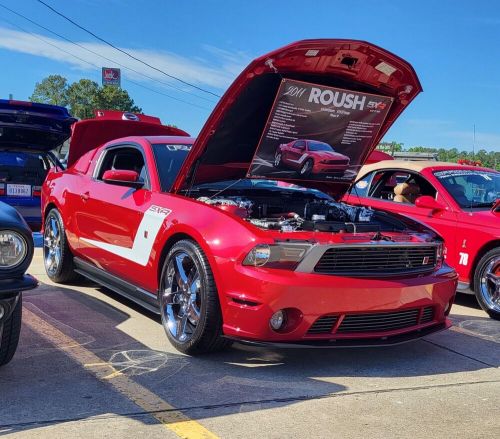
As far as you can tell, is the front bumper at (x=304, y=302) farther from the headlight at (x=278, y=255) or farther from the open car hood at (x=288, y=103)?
the open car hood at (x=288, y=103)

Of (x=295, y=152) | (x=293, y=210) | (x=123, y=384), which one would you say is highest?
(x=295, y=152)

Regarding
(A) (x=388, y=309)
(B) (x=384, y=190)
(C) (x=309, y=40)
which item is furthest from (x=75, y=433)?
(B) (x=384, y=190)

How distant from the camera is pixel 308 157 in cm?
537

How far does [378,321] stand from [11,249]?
2404 millimetres

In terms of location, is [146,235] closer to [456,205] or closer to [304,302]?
[304,302]

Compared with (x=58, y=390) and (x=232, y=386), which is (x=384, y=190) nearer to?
(x=232, y=386)

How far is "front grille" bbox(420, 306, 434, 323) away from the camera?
4.55 m

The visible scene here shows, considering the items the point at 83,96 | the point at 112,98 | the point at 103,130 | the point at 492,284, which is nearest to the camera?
the point at 492,284

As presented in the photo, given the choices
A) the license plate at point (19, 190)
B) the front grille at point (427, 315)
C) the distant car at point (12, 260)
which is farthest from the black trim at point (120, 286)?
the license plate at point (19, 190)

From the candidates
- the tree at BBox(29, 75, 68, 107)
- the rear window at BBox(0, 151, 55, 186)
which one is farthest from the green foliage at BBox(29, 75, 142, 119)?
the rear window at BBox(0, 151, 55, 186)

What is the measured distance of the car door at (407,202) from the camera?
661 cm

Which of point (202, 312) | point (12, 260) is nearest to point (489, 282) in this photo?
point (202, 312)

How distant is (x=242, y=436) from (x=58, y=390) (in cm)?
118

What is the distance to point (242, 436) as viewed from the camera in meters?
3.10
